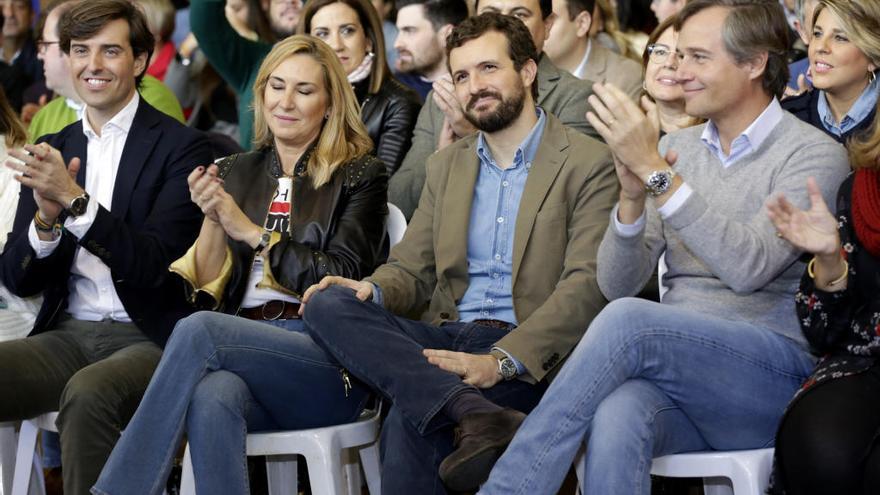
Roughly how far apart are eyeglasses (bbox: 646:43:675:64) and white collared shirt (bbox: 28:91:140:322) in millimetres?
1569

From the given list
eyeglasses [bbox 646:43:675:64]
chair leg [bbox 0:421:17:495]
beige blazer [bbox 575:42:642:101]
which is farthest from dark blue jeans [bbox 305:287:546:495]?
beige blazer [bbox 575:42:642:101]

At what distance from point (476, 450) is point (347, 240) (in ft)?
3.05

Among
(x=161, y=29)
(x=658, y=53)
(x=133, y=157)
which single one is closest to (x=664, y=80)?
(x=658, y=53)

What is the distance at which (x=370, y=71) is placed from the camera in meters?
4.31

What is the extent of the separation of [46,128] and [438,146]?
5.53 feet

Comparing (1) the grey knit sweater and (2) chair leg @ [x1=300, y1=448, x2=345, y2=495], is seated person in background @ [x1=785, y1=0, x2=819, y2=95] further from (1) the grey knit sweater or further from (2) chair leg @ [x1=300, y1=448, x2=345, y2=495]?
(2) chair leg @ [x1=300, y1=448, x2=345, y2=495]

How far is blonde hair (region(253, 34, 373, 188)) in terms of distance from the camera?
3520 millimetres

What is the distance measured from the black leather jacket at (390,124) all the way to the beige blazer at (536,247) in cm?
82

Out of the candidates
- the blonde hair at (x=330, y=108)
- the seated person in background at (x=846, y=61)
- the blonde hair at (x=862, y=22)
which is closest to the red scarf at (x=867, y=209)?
the seated person in background at (x=846, y=61)

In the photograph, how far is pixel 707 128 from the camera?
2.89 m

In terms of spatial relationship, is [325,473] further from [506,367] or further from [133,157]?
[133,157]

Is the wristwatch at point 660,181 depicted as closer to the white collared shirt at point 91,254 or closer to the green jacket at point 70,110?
the white collared shirt at point 91,254

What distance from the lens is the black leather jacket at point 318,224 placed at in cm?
321

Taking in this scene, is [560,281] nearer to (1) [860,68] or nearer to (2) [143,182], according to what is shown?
(1) [860,68]
